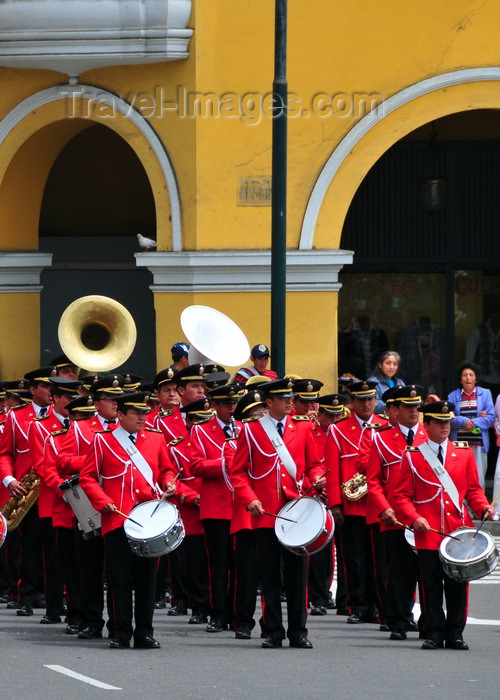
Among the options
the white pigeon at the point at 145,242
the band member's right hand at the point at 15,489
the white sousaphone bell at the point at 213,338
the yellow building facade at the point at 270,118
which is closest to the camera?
the band member's right hand at the point at 15,489

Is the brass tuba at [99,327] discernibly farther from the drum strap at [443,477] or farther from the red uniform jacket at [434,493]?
the drum strap at [443,477]

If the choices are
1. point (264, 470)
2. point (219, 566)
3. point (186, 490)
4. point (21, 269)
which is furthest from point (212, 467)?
point (21, 269)

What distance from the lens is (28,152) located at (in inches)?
766

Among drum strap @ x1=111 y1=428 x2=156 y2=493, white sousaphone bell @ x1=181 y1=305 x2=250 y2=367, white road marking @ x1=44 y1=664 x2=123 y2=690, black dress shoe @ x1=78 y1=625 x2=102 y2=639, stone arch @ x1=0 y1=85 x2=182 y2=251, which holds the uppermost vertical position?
stone arch @ x1=0 y1=85 x2=182 y2=251

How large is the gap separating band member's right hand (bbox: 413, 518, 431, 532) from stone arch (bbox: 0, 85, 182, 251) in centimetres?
776

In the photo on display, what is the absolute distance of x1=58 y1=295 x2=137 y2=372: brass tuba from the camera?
16.3 metres

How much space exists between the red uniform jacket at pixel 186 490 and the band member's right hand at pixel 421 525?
219 cm

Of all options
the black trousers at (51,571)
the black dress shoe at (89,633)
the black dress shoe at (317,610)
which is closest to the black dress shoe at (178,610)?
the black dress shoe at (317,610)

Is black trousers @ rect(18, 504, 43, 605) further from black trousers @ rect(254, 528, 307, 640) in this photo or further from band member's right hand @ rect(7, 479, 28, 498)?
black trousers @ rect(254, 528, 307, 640)

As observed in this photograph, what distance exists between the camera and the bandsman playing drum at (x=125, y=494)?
11.1 m

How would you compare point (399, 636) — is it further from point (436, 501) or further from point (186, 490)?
point (186, 490)

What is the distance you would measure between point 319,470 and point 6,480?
102 inches

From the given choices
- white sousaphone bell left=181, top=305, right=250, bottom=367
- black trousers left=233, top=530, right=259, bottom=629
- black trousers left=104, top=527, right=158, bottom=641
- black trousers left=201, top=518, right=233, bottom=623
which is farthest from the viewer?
white sousaphone bell left=181, top=305, right=250, bottom=367

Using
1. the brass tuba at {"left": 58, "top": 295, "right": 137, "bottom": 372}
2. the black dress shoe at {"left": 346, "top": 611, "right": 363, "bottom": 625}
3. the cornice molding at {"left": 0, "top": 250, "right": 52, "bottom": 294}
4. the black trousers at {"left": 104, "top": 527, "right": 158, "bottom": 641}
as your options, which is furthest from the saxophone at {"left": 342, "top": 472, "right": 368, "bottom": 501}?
the cornice molding at {"left": 0, "top": 250, "right": 52, "bottom": 294}
